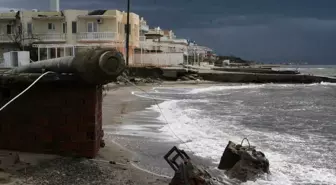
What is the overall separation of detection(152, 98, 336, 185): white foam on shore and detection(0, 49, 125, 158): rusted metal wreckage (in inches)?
127

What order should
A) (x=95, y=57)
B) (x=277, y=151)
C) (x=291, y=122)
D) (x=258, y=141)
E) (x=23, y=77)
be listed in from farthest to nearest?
1. (x=291, y=122)
2. (x=258, y=141)
3. (x=277, y=151)
4. (x=23, y=77)
5. (x=95, y=57)

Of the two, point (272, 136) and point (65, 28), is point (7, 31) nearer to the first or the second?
point (65, 28)

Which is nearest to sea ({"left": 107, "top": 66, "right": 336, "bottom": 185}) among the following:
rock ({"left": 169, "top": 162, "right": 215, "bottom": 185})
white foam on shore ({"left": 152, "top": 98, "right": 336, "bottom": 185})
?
white foam on shore ({"left": 152, "top": 98, "right": 336, "bottom": 185})

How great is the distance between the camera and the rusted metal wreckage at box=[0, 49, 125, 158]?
8516mm

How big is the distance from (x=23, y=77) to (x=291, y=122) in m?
13.1

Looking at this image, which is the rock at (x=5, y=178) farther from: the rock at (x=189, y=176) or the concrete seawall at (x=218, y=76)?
the concrete seawall at (x=218, y=76)

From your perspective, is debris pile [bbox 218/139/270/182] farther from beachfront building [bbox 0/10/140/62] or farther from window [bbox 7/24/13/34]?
window [bbox 7/24/13/34]

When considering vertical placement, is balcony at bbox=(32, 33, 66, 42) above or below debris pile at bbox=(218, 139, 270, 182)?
above

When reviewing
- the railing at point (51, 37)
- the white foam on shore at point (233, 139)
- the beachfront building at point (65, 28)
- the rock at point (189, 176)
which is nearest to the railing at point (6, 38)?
the beachfront building at point (65, 28)

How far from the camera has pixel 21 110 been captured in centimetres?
873

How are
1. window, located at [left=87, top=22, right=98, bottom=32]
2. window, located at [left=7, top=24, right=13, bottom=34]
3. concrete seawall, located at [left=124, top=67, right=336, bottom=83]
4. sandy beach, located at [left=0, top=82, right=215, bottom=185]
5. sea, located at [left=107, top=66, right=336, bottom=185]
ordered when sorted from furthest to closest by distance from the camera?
window, located at [left=7, top=24, right=13, bottom=34], window, located at [left=87, top=22, right=98, bottom=32], concrete seawall, located at [left=124, top=67, right=336, bottom=83], sea, located at [left=107, top=66, right=336, bottom=185], sandy beach, located at [left=0, top=82, right=215, bottom=185]

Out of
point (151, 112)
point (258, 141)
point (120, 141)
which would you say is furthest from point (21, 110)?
point (151, 112)

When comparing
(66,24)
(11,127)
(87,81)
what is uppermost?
(66,24)

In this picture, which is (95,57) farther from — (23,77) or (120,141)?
(120,141)
